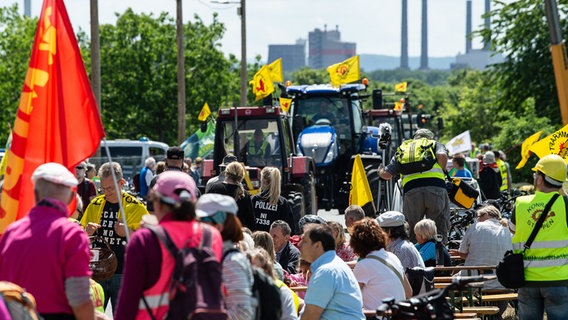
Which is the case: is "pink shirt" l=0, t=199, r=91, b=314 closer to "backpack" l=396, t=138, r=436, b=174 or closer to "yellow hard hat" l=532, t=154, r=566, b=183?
"yellow hard hat" l=532, t=154, r=566, b=183

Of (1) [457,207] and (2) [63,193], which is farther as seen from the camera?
(1) [457,207]

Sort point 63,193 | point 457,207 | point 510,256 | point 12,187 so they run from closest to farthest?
point 63,193 < point 12,187 < point 510,256 < point 457,207

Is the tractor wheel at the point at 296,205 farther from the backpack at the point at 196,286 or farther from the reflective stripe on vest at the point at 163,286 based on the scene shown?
the backpack at the point at 196,286

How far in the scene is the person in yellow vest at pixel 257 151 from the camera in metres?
20.0

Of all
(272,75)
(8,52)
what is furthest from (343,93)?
(8,52)

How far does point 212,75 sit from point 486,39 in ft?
50.3

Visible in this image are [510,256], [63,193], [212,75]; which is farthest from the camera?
[212,75]

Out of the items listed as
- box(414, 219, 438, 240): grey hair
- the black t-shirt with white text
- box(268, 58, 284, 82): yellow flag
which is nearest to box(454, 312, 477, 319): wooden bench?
box(414, 219, 438, 240): grey hair

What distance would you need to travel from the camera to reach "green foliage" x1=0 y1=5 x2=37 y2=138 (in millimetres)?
57281

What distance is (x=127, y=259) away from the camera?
239 inches

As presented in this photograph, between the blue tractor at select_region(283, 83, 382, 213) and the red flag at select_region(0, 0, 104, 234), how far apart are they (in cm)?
1529

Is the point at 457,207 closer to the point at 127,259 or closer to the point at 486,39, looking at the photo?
the point at 127,259

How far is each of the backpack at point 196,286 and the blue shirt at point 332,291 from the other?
1.84m

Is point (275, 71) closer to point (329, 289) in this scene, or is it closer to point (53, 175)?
point (329, 289)
